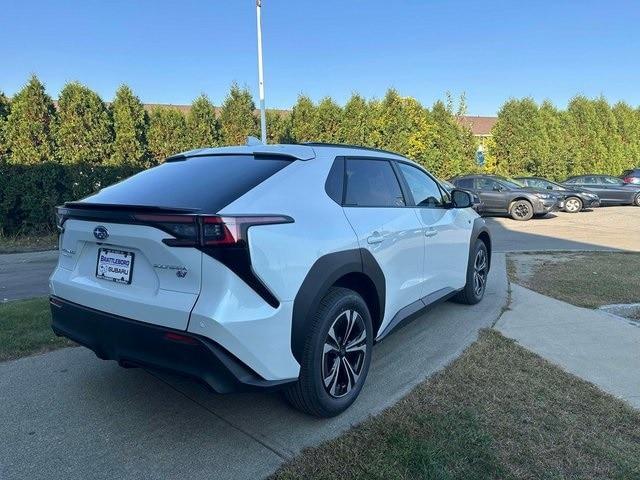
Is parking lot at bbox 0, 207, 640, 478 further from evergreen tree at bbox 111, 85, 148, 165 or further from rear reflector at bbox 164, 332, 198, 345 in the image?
evergreen tree at bbox 111, 85, 148, 165

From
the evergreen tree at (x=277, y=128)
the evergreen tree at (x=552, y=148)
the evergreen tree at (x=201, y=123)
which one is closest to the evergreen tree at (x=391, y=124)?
the evergreen tree at (x=277, y=128)

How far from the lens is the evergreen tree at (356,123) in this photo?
59.8ft

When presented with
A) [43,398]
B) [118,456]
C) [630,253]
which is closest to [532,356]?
[118,456]

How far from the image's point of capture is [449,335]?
468 centimetres

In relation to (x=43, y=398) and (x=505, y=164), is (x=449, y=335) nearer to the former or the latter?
(x=43, y=398)

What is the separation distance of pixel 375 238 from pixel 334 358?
883 mm

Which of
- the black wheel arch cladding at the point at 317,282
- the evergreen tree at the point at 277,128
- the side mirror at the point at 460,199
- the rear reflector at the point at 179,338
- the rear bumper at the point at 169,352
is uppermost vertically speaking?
the evergreen tree at the point at 277,128

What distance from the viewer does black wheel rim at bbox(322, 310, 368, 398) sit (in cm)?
306

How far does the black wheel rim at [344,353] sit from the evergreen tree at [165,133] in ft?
40.1

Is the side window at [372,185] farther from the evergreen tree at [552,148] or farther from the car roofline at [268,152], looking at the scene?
the evergreen tree at [552,148]

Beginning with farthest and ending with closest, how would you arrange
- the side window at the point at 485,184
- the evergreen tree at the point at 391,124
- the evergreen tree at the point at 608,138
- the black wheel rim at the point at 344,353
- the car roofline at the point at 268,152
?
the evergreen tree at the point at 608,138
the evergreen tree at the point at 391,124
the side window at the point at 485,184
the car roofline at the point at 268,152
the black wheel rim at the point at 344,353

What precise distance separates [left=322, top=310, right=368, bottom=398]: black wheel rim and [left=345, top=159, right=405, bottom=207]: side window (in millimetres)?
819

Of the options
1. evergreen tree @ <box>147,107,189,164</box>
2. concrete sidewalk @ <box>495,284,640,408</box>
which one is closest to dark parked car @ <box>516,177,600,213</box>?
evergreen tree @ <box>147,107,189,164</box>

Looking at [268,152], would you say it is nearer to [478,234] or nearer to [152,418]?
[152,418]
